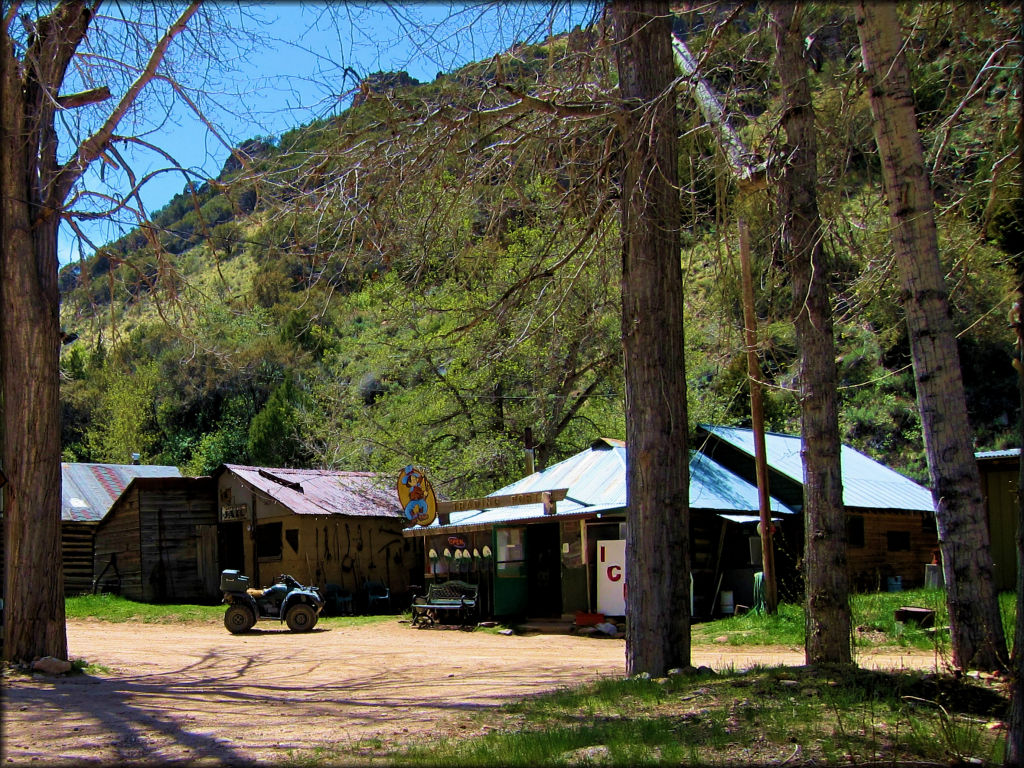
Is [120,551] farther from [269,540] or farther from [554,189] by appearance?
[554,189]

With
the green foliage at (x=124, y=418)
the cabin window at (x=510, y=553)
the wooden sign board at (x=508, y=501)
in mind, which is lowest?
the cabin window at (x=510, y=553)

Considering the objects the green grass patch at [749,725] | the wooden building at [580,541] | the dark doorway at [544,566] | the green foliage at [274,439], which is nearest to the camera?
the green grass patch at [749,725]

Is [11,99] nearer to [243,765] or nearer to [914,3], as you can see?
[243,765]

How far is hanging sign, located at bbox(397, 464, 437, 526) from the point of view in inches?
824

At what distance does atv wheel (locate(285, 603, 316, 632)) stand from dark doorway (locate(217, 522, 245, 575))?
9245 millimetres

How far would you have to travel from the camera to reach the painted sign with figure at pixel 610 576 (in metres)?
18.4

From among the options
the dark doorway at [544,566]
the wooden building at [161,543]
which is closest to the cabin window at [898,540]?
the dark doorway at [544,566]

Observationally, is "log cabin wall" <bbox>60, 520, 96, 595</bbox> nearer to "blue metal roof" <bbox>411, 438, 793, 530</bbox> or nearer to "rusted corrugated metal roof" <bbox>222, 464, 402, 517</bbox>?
"rusted corrugated metal roof" <bbox>222, 464, 402, 517</bbox>

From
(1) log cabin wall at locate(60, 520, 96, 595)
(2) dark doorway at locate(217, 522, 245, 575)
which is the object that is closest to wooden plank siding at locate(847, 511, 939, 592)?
(2) dark doorway at locate(217, 522, 245, 575)

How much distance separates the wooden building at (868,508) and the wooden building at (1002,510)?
2215mm

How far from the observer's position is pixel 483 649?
15234 mm

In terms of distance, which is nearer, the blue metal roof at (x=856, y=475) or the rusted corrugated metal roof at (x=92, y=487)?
the blue metal roof at (x=856, y=475)

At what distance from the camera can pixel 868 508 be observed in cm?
2238

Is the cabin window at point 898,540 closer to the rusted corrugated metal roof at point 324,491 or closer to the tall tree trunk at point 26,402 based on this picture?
the rusted corrugated metal roof at point 324,491
